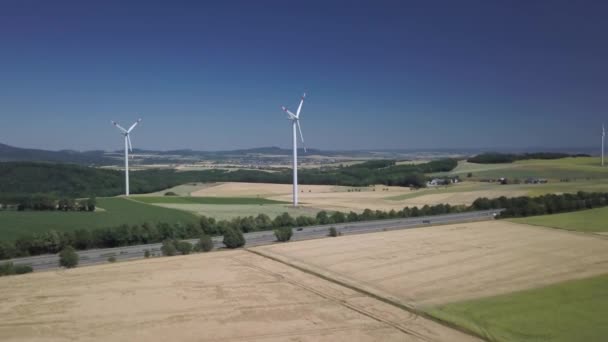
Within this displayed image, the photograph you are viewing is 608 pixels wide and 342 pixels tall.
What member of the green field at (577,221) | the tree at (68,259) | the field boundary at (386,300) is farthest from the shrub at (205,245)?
the green field at (577,221)

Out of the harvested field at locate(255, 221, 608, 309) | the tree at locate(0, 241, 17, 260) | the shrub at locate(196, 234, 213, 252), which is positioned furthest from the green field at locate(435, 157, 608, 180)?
the tree at locate(0, 241, 17, 260)

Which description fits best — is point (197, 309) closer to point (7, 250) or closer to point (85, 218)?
point (7, 250)

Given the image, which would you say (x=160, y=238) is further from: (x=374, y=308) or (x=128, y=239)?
(x=374, y=308)

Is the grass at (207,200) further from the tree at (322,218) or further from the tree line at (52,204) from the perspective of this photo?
the tree at (322,218)

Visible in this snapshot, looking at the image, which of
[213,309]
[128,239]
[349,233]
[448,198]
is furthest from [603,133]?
[213,309]

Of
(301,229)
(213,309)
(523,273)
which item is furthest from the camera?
(301,229)

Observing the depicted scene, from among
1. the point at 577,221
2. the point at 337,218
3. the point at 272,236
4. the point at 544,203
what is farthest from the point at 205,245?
the point at 544,203

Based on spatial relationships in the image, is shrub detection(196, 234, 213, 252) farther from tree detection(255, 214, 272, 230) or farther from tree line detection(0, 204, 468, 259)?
tree detection(255, 214, 272, 230)
